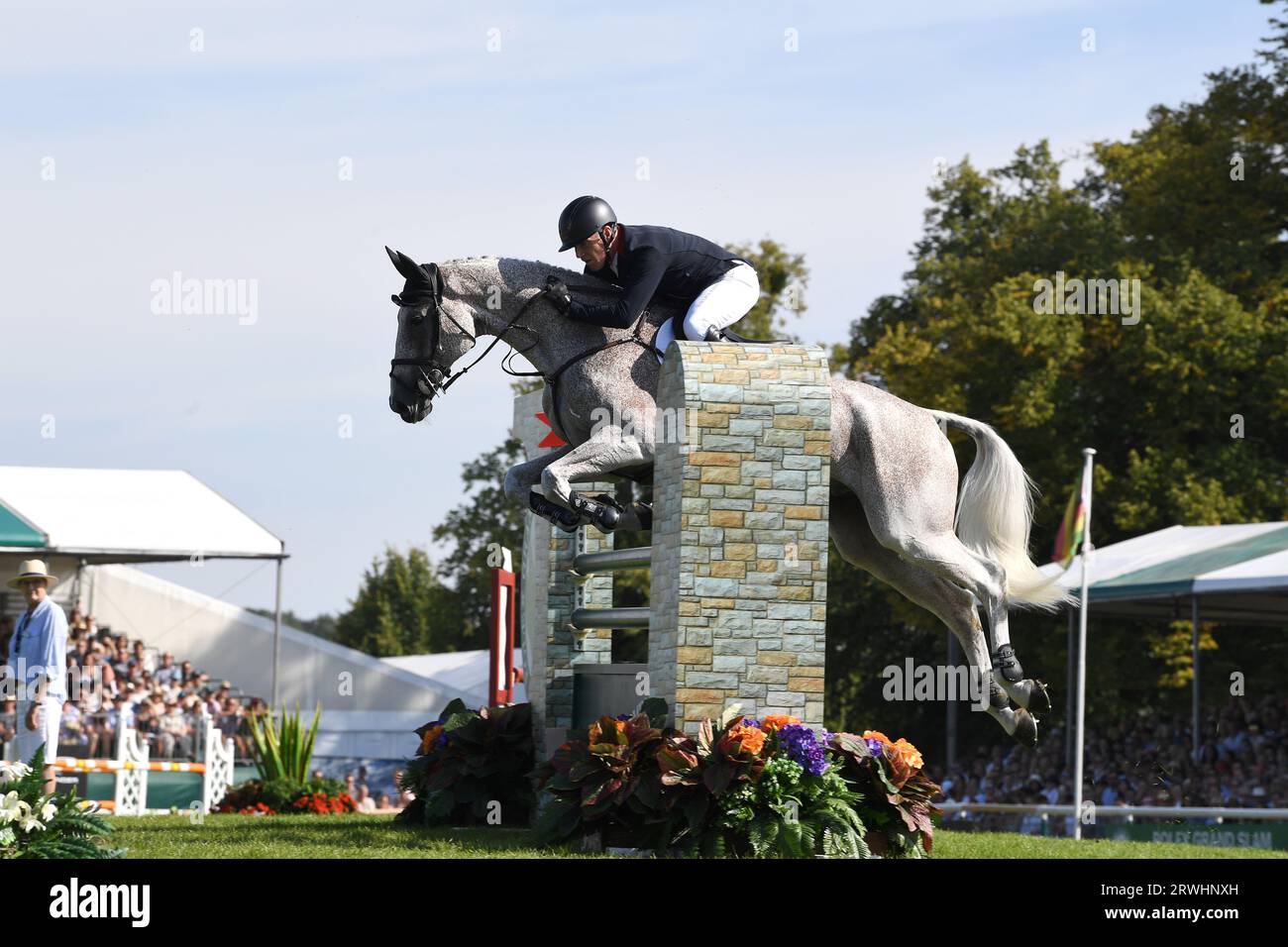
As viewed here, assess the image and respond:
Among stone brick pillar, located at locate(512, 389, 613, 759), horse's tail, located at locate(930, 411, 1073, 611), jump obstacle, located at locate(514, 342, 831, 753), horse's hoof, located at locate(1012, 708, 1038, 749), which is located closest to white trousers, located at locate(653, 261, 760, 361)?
jump obstacle, located at locate(514, 342, 831, 753)

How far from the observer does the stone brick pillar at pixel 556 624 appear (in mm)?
10148

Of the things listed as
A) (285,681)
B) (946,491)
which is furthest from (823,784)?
(285,681)

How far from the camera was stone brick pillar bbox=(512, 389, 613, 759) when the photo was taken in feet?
33.3

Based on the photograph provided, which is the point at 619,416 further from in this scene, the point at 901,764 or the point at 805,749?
the point at 901,764

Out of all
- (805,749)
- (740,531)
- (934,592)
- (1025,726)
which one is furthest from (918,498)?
(805,749)

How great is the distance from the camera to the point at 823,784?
24.0 feet

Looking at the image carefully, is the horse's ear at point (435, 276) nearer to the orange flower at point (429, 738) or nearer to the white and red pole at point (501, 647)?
the orange flower at point (429, 738)

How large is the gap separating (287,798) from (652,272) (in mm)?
6906

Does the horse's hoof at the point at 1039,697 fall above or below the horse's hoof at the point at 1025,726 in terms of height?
above

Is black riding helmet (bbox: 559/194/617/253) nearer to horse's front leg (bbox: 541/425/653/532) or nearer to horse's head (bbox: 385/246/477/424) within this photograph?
horse's head (bbox: 385/246/477/424)

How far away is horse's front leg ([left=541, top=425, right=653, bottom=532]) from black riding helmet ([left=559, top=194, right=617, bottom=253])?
3.24 feet

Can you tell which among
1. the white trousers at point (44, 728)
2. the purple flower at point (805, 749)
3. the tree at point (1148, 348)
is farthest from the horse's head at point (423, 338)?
the tree at point (1148, 348)

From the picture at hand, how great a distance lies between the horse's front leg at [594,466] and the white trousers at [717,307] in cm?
55

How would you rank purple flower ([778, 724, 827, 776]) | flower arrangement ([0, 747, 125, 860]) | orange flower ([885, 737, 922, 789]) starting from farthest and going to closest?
1. orange flower ([885, 737, 922, 789])
2. purple flower ([778, 724, 827, 776])
3. flower arrangement ([0, 747, 125, 860])
